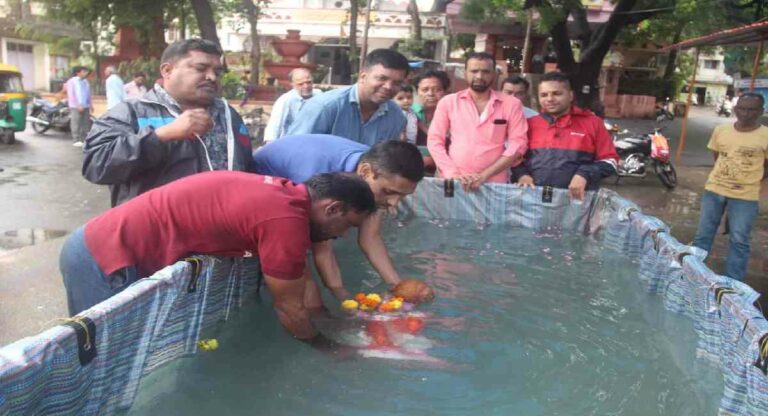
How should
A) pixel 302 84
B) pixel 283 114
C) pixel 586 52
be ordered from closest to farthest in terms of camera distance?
pixel 283 114 < pixel 302 84 < pixel 586 52

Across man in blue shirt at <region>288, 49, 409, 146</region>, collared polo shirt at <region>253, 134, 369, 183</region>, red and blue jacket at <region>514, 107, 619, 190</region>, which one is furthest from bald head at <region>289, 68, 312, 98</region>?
collared polo shirt at <region>253, 134, 369, 183</region>

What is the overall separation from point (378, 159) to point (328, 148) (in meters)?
0.41

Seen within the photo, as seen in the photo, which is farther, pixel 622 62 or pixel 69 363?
pixel 622 62

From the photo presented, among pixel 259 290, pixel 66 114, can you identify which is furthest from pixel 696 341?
pixel 66 114

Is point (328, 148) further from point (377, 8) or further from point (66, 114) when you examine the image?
point (377, 8)

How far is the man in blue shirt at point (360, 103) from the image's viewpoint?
3.98 metres

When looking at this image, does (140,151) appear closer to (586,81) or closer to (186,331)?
(186,331)

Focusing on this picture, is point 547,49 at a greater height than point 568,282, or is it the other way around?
point 547,49

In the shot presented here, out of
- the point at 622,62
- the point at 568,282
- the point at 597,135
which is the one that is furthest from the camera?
the point at 622,62

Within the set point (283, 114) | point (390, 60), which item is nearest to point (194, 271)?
point (390, 60)

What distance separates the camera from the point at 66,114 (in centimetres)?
1516

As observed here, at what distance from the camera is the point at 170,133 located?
2.65 metres

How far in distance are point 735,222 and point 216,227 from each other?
4.61 metres

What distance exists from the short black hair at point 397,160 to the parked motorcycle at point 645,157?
28.2ft
